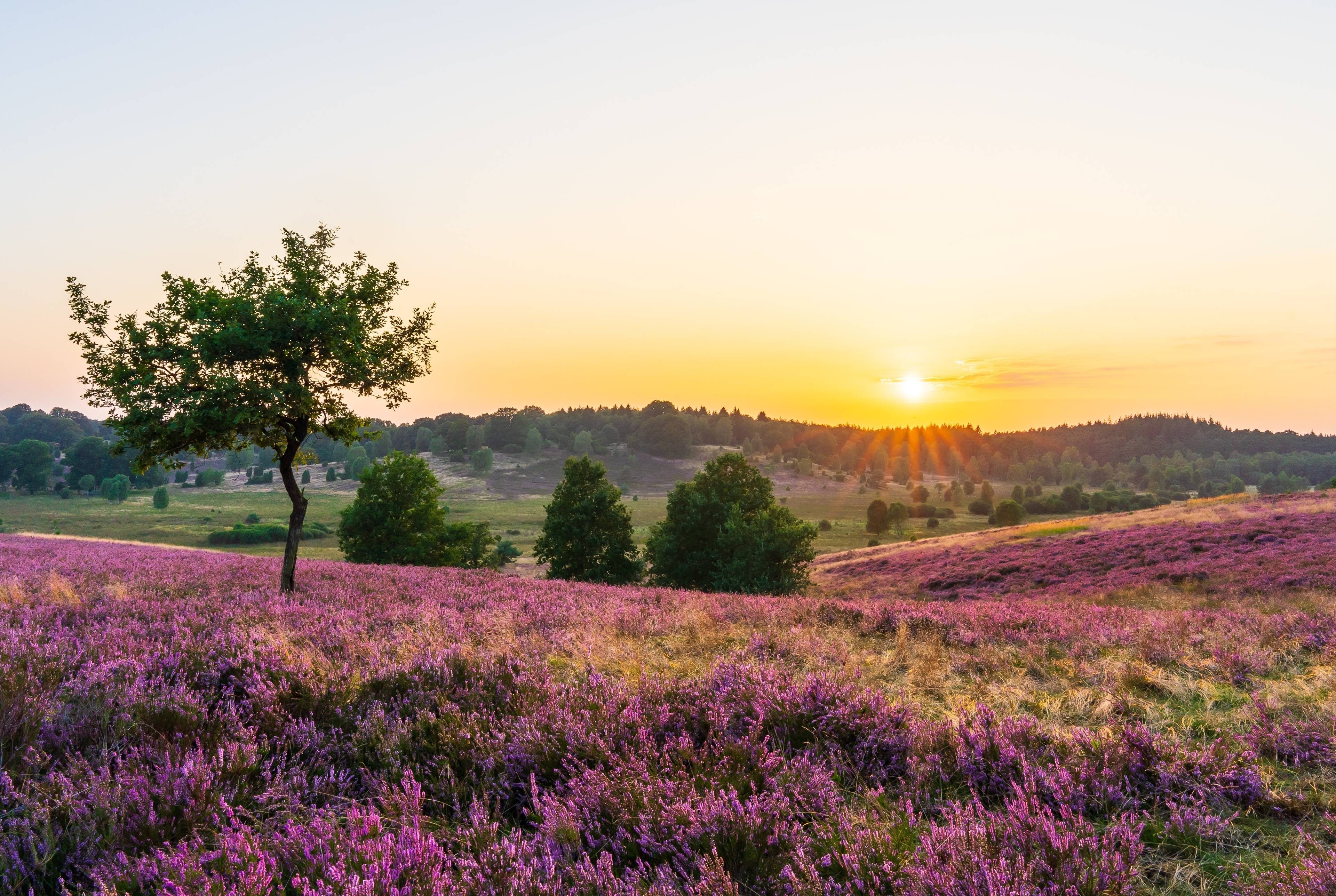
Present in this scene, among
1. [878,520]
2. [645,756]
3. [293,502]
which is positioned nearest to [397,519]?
[293,502]

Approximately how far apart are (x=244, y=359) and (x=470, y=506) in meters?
114

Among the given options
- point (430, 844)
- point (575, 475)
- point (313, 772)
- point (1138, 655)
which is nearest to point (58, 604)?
point (313, 772)

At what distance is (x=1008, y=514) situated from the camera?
284ft

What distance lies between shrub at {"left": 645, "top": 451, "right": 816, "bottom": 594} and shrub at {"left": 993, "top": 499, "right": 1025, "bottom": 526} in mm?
59826

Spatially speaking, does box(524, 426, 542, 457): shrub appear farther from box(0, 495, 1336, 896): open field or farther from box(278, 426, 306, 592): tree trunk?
box(0, 495, 1336, 896): open field

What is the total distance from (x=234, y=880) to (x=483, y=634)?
4.35 metres

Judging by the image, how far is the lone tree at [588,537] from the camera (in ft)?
121

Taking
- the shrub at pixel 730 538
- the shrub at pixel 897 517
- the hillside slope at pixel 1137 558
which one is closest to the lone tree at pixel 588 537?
the shrub at pixel 730 538

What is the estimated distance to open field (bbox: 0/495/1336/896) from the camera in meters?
2.28

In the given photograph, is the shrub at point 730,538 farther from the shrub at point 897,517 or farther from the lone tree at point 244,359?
the shrub at point 897,517

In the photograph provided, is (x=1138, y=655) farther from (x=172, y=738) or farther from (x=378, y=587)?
(x=378, y=587)

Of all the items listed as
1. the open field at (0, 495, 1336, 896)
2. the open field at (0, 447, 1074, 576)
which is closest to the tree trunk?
the open field at (0, 495, 1336, 896)

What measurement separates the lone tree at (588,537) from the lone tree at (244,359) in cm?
2551

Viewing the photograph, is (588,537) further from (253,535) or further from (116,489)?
(116,489)
